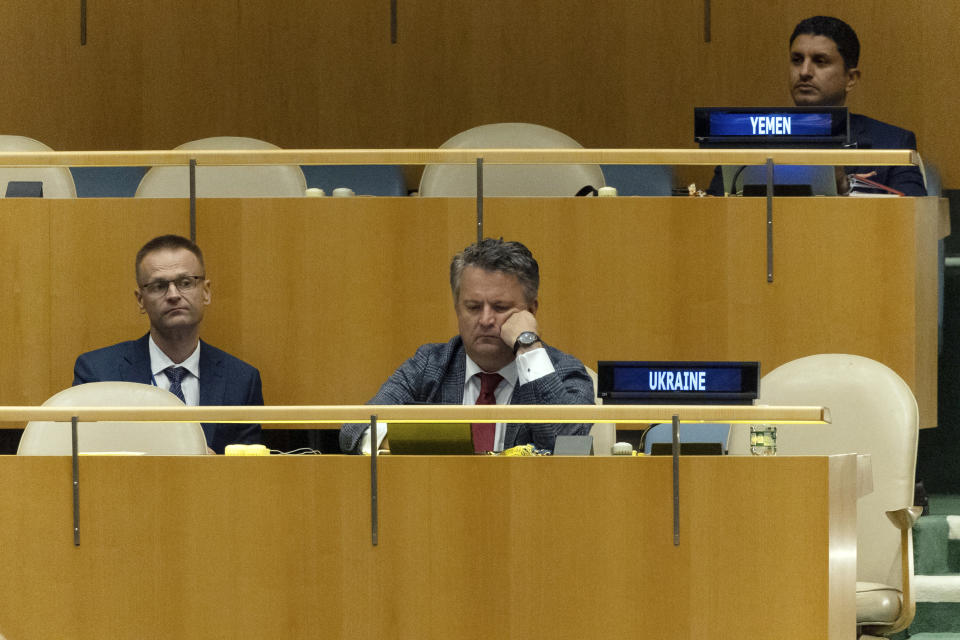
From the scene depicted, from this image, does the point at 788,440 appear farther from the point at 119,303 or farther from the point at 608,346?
the point at 119,303

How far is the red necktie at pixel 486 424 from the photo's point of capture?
360 centimetres

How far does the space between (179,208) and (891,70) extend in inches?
110

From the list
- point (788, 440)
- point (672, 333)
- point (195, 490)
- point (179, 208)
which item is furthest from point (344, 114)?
point (195, 490)

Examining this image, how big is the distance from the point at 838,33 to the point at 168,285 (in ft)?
6.68

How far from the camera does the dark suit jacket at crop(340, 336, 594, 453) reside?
356 centimetres

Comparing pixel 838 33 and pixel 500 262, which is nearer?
pixel 500 262

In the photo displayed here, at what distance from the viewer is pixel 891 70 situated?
19.4 ft

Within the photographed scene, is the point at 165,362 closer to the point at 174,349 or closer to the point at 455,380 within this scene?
the point at 174,349

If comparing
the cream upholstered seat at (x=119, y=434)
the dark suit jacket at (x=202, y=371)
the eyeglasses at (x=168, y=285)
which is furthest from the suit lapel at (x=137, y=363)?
the cream upholstered seat at (x=119, y=434)

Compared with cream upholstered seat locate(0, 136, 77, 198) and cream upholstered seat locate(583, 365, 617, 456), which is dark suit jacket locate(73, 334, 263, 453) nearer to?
cream upholstered seat locate(0, 136, 77, 198)

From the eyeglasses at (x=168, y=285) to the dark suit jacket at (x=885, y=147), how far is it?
53.8 inches

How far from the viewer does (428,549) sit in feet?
9.33

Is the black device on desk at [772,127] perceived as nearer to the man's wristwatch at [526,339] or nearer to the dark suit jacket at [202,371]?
the man's wristwatch at [526,339]

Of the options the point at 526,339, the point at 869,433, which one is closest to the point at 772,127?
the point at 869,433
